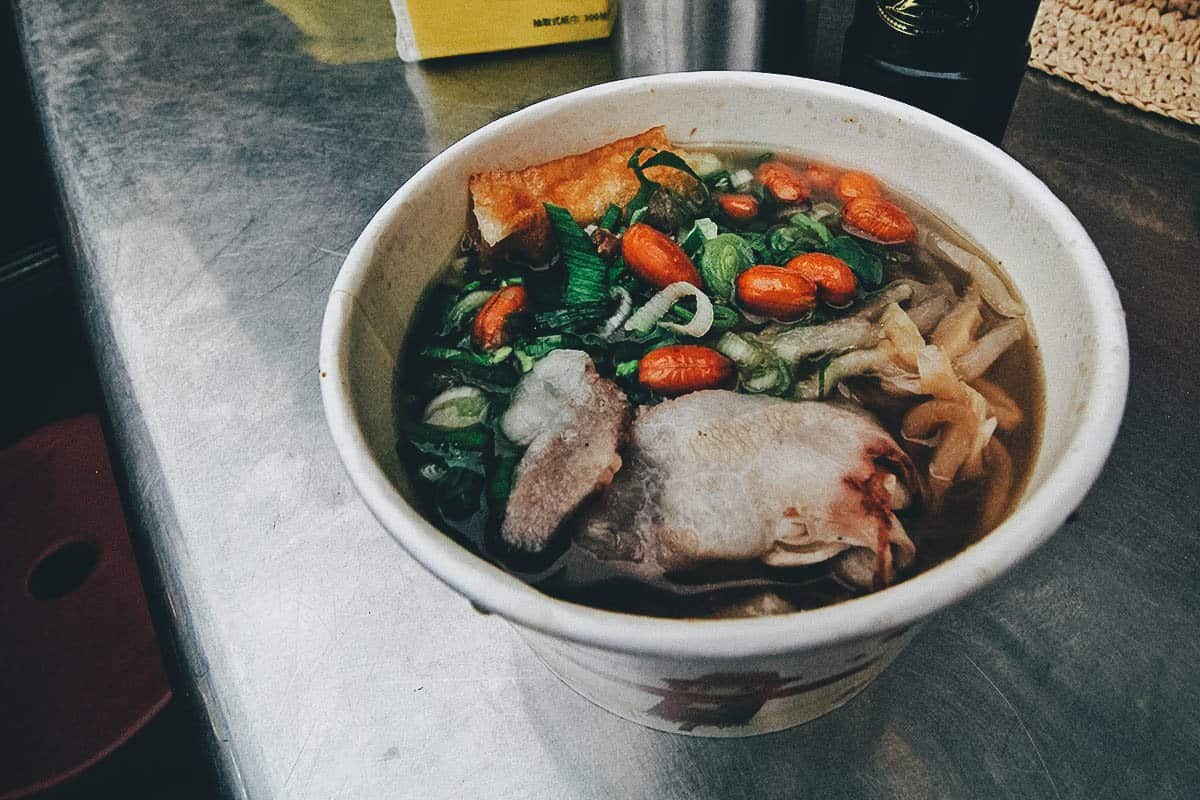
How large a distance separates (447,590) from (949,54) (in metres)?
1.19

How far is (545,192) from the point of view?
3.48 ft

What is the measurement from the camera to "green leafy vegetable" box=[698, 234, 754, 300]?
1.02 metres

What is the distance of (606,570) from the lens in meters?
0.76

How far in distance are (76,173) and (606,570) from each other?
1.82 meters

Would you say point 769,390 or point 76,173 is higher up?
point 769,390

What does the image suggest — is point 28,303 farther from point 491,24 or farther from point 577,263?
point 577,263

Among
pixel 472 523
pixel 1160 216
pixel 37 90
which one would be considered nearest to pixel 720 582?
pixel 472 523

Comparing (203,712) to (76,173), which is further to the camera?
(76,173)

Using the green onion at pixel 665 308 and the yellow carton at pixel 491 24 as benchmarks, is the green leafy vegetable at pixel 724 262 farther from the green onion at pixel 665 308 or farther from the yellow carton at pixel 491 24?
the yellow carton at pixel 491 24

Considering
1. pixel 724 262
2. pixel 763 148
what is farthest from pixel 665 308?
pixel 763 148

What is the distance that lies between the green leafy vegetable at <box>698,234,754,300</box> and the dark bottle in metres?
0.57

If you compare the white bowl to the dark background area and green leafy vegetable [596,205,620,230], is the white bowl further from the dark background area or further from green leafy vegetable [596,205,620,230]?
the dark background area

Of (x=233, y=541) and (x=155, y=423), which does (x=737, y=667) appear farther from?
(x=155, y=423)

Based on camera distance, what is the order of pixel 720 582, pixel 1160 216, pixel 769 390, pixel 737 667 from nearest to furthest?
pixel 737 667 < pixel 720 582 < pixel 769 390 < pixel 1160 216
